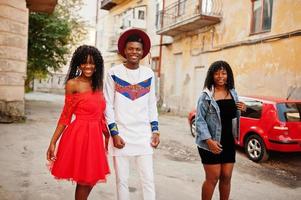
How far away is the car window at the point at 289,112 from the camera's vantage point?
23.2 feet

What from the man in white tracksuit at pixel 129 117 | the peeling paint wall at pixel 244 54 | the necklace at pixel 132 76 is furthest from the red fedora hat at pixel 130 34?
the peeling paint wall at pixel 244 54

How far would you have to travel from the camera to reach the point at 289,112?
7.17m

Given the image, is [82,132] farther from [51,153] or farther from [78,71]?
[78,71]

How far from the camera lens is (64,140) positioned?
9.95ft

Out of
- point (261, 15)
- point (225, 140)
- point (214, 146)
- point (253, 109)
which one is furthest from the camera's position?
point (261, 15)

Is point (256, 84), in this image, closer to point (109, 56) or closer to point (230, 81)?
point (230, 81)

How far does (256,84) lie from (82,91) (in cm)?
971

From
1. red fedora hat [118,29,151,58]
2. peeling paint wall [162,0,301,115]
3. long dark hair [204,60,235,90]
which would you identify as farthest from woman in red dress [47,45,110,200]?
peeling paint wall [162,0,301,115]

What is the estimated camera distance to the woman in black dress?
135 inches


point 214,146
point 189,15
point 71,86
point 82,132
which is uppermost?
point 189,15

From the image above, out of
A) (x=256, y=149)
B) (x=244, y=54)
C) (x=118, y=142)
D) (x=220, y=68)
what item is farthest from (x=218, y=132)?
(x=244, y=54)

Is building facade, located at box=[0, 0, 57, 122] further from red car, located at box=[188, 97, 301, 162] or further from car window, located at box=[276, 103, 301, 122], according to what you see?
car window, located at box=[276, 103, 301, 122]

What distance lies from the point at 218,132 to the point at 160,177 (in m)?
2.48

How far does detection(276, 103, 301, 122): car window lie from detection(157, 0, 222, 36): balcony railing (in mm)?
7795
